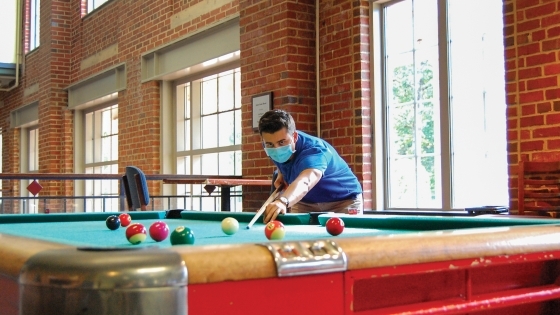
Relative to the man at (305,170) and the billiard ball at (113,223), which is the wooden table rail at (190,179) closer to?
the man at (305,170)

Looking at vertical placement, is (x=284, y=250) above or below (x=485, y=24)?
below

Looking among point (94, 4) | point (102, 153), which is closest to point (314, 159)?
point (102, 153)

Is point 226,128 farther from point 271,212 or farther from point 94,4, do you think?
point 271,212

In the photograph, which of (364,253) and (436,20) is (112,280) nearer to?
(364,253)

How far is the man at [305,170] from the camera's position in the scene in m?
3.66

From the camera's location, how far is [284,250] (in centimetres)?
123

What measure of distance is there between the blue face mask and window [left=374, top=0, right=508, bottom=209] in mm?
1547

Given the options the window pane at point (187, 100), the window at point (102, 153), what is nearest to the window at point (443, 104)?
the window pane at point (187, 100)

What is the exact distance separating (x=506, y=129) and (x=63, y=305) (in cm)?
386

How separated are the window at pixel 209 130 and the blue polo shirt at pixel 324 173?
3.23 meters

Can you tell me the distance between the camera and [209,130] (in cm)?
817

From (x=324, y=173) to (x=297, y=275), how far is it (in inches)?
116

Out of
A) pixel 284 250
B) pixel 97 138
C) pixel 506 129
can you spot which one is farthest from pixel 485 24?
pixel 97 138

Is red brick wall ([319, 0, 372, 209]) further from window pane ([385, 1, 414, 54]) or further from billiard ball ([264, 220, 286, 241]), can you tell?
billiard ball ([264, 220, 286, 241])
